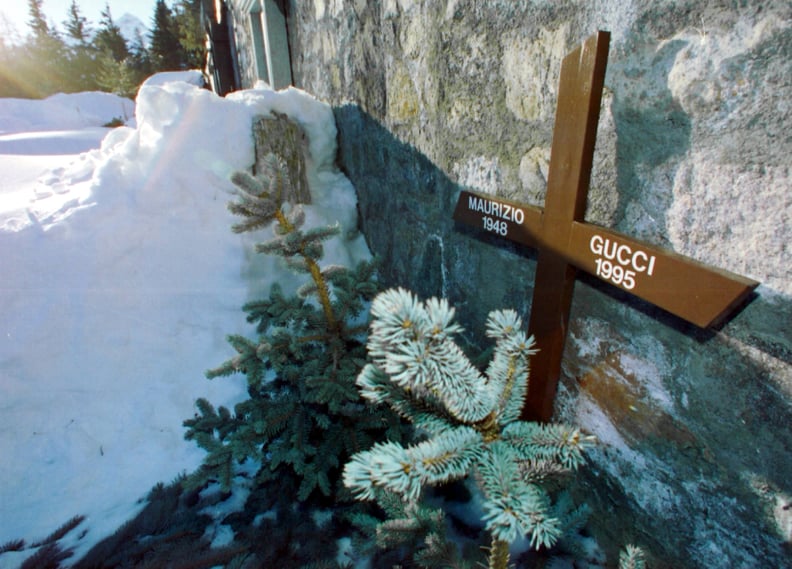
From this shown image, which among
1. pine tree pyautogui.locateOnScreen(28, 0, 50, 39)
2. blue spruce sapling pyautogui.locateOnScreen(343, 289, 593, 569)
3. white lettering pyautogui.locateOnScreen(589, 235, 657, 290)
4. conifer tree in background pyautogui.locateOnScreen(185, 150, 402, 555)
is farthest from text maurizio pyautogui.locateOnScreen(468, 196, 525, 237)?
pine tree pyautogui.locateOnScreen(28, 0, 50, 39)

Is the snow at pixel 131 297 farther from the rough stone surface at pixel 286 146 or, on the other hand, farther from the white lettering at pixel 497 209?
the white lettering at pixel 497 209

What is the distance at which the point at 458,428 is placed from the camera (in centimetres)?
83

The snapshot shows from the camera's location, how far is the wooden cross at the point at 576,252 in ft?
3.31

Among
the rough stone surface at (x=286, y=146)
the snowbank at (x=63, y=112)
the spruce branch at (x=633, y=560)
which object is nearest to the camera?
the spruce branch at (x=633, y=560)

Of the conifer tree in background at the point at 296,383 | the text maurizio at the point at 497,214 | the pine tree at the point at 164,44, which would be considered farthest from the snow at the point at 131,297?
the pine tree at the point at 164,44

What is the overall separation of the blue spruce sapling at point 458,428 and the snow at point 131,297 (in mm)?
2034

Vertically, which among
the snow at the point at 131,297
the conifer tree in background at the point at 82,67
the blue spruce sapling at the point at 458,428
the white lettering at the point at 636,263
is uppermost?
the conifer tree in background at the point at 82,67

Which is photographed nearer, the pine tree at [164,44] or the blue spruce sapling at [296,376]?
the blue spruce sapling at [296,376]

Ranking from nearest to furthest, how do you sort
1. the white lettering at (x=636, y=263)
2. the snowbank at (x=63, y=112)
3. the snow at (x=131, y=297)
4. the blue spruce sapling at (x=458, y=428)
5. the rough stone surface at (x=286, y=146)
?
the blue spruce sapling at (x=458, y=428), the white lettering at (x=636, y=263), the snow at (x=131, y=297), the rough stone surface at (x=286, y=146), the snowbank at (x=63, y=112)

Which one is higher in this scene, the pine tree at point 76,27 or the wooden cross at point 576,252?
the pine tree at point 76,27

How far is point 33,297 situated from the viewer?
9.34 feet

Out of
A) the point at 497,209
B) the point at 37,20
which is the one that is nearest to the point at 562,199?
the point at 497,209

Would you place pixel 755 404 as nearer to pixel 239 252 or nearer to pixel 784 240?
pixel 784 240

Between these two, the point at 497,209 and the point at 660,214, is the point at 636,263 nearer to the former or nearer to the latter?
the point at 660,214
